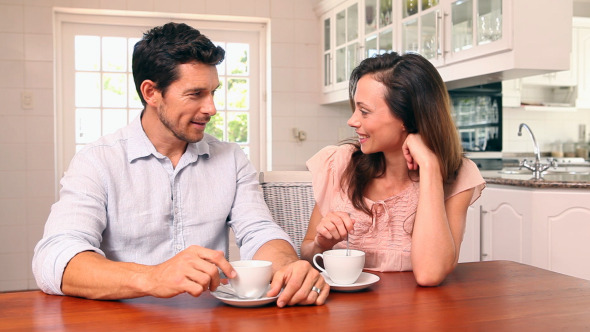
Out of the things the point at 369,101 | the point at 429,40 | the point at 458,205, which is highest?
Answer: the point at 429,40

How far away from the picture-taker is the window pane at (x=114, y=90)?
436 cm

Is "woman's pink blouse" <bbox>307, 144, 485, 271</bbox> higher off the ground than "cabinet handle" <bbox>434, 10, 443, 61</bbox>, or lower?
lower

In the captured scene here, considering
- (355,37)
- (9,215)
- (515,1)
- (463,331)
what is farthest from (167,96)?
(9,215)

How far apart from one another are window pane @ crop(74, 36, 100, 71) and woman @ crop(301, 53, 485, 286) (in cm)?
314

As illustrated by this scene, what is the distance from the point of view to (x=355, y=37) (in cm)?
411

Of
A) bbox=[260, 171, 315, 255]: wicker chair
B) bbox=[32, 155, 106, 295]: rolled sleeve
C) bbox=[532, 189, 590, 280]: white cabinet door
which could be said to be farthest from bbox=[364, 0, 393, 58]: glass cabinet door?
bbox=[32, 155, 106, 295]: rolled sleeve

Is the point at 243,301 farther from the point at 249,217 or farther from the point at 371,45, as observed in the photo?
the point at 371,45

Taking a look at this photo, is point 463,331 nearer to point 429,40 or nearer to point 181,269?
point 181,269

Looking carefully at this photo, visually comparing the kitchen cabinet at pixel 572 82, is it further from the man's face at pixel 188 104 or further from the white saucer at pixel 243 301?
the white saucer at pixel 243 301

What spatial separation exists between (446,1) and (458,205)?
5.95ft

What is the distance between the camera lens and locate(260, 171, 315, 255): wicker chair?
5.82ft

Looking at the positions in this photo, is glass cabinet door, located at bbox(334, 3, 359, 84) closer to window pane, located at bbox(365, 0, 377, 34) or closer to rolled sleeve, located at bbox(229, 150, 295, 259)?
window pane, located at bbox(365, 0, 377, 34)

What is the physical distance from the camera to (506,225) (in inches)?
109

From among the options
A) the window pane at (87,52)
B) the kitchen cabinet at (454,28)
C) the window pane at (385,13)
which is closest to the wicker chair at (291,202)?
→ the kitchen cabinet at (454,28)
